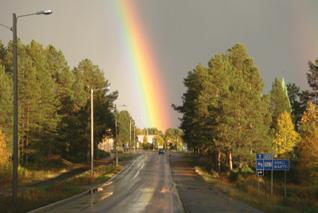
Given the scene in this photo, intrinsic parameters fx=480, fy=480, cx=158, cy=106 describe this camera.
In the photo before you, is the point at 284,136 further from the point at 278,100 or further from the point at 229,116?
the point at 229,116

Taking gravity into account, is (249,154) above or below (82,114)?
below

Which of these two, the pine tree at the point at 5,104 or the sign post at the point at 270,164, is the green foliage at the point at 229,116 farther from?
the pine tree at the point at 5,104

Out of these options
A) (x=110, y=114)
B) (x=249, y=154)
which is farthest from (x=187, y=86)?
(x=249, y=154)

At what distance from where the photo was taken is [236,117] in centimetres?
5750

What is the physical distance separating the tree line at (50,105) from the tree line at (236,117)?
18.1 metres

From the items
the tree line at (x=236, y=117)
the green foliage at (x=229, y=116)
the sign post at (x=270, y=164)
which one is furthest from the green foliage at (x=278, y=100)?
the sign post at (x=270, y=164)

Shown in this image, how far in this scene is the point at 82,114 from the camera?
83.9 m

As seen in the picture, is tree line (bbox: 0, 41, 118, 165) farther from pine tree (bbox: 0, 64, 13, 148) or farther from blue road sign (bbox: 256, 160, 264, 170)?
blue road sign (bbox: 256, 160, 264, 170)

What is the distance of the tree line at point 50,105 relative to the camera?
210 ft

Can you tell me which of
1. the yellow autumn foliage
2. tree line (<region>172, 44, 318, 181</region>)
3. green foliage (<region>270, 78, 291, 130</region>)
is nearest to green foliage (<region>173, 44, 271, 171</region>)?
tree line (<region>172, 44, 318, 181</region>)

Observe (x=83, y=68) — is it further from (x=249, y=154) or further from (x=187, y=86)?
(x=249, y=154)

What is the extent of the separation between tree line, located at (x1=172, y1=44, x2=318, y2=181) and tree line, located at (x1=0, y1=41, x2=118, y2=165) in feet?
59.3

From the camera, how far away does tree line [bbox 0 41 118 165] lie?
63.9m

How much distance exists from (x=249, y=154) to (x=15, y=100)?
39.5m
